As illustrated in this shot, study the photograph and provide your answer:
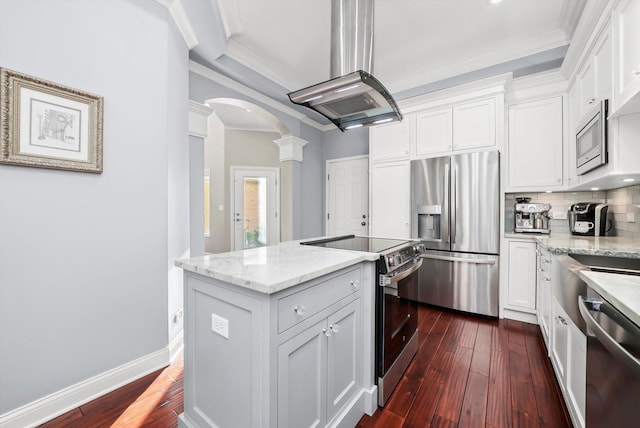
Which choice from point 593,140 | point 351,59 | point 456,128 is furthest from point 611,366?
point 456,128

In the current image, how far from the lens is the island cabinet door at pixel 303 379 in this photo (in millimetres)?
1061

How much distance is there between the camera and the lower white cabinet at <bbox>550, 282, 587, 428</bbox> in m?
1.23

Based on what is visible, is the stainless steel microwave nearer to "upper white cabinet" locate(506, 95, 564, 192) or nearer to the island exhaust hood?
"upper white cabinet" locate(506, 95, 564, 192)

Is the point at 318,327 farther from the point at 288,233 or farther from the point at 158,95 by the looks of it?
the point at 288,233

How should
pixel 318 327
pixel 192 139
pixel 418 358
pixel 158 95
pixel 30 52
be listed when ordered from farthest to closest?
pixel 192 139
pixel 418 358
pixel 158 95
pixel 30 52
pixel 318 327

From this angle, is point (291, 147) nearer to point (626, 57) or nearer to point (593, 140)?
point (593, 140)

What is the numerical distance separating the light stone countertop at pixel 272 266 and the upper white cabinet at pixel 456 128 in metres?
2.26

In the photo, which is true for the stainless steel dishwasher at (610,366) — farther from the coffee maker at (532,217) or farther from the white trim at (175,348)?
the white trim at (175,348)

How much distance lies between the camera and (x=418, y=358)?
84.9 inches

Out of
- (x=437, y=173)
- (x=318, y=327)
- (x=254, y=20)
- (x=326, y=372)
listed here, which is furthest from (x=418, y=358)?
(x=254, y=20)

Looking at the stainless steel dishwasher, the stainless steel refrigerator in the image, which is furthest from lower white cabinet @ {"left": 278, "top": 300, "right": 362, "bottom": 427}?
the stainless steel refrigerator

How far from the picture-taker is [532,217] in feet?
10.1

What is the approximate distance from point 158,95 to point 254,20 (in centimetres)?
128

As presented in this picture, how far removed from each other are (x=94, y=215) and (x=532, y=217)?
4124 mm
